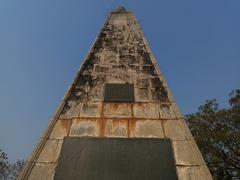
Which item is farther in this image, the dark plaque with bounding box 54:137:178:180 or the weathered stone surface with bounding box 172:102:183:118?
the weathered stone surface with bounding box 172:102:183:118

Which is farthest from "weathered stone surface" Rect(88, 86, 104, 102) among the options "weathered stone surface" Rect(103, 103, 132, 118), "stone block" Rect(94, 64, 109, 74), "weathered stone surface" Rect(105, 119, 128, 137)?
"weathered stone surface" Rect(105, 119, 128, 137)

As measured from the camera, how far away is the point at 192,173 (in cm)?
296

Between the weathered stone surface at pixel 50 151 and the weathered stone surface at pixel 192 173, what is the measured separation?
5.53 feet

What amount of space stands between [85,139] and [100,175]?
1.92 feet

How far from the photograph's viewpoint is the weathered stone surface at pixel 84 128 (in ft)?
11.0

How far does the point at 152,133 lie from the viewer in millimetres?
3371

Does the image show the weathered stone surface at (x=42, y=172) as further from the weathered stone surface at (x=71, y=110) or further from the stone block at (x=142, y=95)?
the stone block at (x=142, y=95)

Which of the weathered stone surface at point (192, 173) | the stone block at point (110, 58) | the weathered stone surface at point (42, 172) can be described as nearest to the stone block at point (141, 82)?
the stone block at point (110, 58)

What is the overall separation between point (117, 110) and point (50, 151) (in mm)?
1193

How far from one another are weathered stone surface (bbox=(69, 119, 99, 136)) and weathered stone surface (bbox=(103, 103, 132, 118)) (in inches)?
10.8

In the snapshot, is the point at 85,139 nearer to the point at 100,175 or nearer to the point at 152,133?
the point at 100,175

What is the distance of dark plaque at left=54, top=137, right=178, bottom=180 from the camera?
112 inches

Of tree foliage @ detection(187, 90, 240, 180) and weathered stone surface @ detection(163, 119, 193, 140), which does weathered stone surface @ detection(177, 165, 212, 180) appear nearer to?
weathered stone surface @ detection(163, 119, 193, 140)

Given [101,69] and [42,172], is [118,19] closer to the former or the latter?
[101,69]
